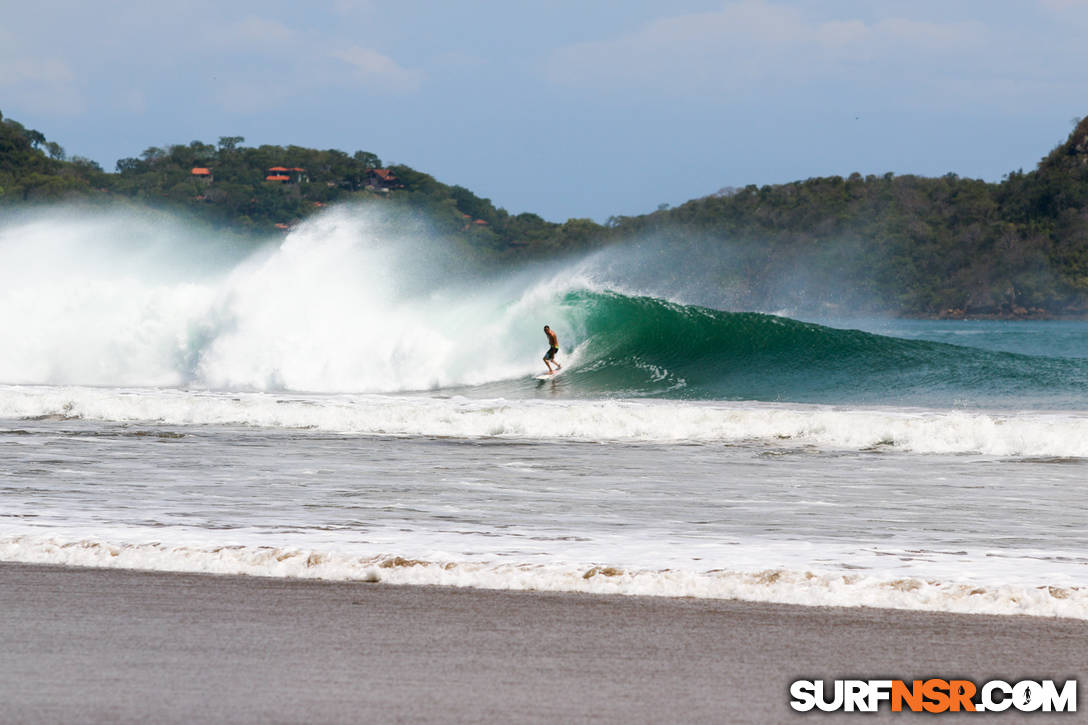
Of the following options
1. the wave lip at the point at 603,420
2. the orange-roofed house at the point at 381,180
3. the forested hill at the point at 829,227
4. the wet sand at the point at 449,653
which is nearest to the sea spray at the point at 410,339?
the wave lip at the point at 603,420

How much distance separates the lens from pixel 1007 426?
13.3 metres

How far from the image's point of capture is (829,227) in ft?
332

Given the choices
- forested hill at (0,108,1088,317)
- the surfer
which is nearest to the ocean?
the surfer

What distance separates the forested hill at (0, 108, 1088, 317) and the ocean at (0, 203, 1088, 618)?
6589 cm

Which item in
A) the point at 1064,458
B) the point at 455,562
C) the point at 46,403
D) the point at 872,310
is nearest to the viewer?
the point at 455,562

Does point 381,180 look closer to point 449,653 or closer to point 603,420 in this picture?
point 603,420

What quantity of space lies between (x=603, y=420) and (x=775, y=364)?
35.6 feet

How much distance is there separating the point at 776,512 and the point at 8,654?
5.33m

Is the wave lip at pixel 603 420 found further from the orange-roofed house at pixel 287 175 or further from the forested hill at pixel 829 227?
the orange-roofed house at pixel 287 175

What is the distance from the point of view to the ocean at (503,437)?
5.64 m

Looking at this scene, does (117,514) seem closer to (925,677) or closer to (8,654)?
(8,654)

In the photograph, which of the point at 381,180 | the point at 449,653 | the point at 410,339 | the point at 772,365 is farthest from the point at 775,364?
the point at 381,180

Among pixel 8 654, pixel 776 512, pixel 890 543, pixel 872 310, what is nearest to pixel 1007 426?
pixel 776 512

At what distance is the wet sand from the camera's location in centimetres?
332
